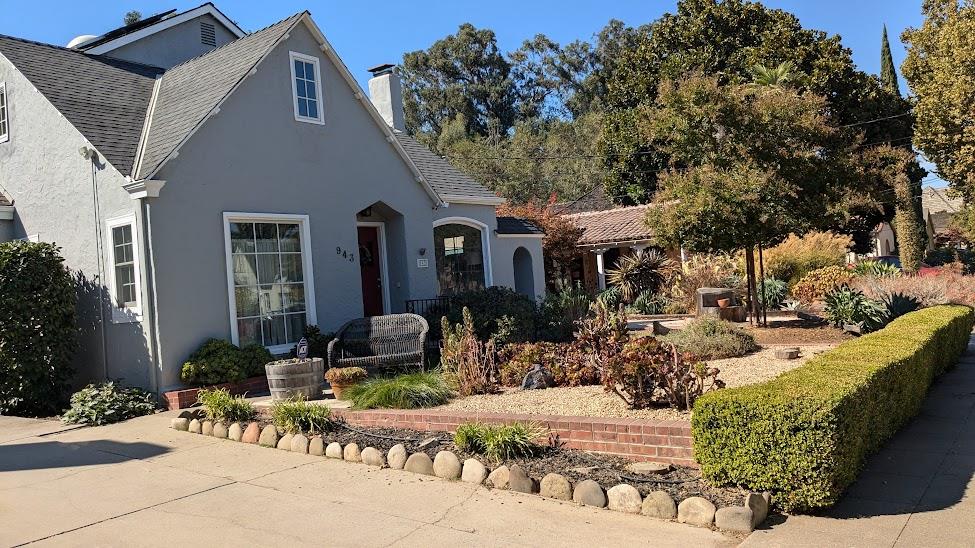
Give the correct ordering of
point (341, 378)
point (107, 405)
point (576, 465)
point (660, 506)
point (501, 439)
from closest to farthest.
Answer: point (660, 506)
point (576, 465)
point (501, 439)
point (341, 378)
point (107, 405)

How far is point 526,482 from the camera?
642cm

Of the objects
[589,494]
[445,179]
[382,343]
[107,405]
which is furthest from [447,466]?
[445,179]

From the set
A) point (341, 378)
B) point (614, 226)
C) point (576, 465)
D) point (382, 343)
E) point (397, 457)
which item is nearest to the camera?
point (576, 465)

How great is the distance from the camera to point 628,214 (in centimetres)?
2819

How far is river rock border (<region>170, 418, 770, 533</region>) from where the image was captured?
5.47 meters

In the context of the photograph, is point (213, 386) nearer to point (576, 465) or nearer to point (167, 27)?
point (576, 465)

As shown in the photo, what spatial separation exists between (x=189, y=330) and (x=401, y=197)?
517 cm

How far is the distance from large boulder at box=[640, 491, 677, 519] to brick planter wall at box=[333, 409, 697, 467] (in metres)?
0.78

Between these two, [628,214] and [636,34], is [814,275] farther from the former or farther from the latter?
[636,34]

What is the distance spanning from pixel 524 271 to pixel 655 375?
13.3 m

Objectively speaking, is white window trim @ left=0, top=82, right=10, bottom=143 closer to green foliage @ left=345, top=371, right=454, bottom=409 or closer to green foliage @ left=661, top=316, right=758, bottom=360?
green foliage @ left=345, top=371, right=454, bottom=409

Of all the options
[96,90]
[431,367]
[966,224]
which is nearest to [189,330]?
[431,367]

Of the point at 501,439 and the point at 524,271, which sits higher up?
the point at 524,271

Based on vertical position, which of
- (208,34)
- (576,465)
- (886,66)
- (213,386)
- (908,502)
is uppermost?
(886,66)
